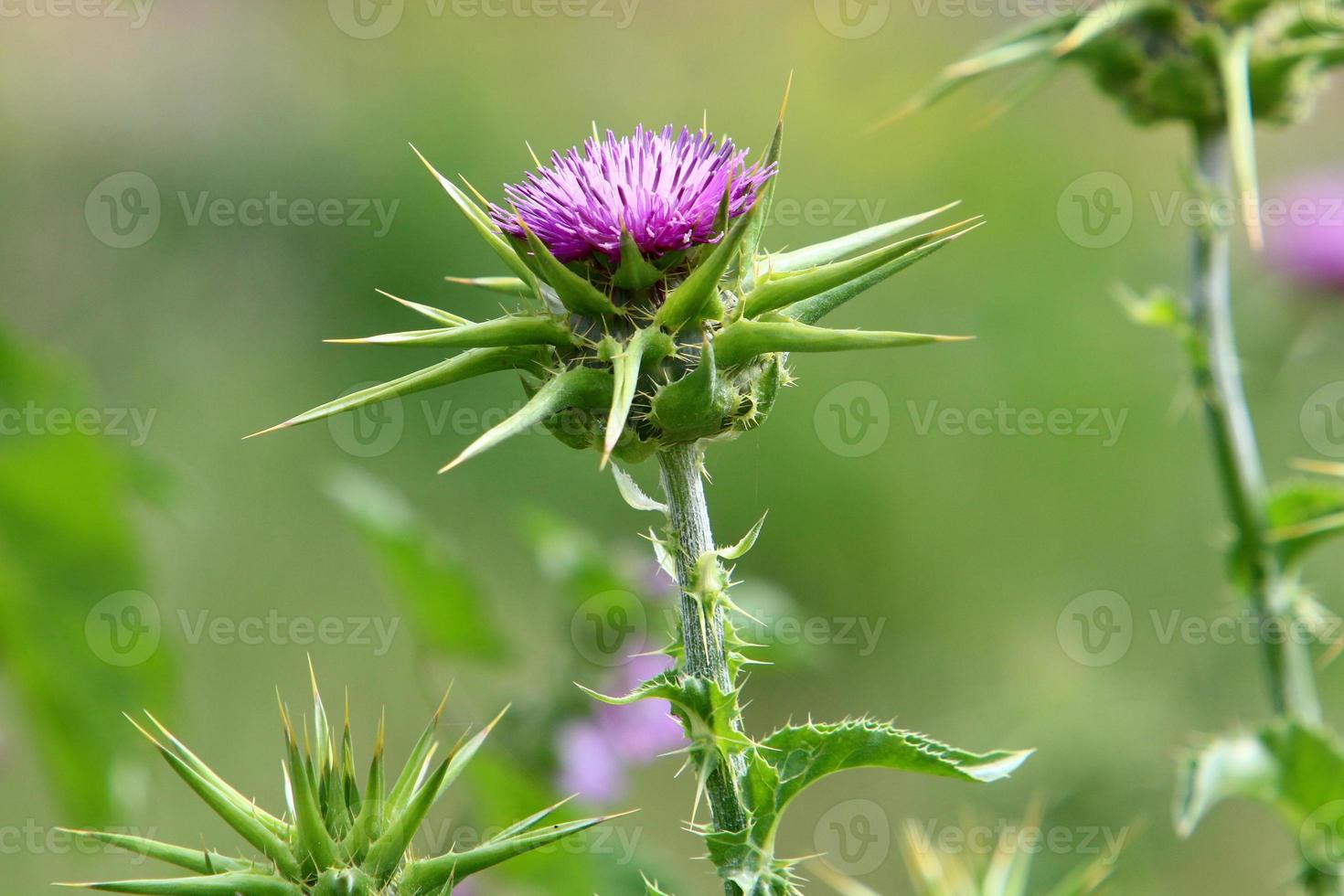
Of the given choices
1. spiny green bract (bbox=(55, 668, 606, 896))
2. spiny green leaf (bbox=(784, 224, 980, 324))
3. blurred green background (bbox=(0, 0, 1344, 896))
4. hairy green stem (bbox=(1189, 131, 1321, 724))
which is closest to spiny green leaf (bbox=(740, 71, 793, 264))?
spiny green leaf (bbox=(784, 224, 980, 324))

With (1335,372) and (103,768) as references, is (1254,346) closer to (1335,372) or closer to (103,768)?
(1335,372)

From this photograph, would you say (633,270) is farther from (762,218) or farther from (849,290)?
(849,290)

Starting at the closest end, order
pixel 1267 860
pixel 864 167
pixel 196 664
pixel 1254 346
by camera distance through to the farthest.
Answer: pixel 1254 346, pixel 1267 860, pixel 196 664, pixel 864 167

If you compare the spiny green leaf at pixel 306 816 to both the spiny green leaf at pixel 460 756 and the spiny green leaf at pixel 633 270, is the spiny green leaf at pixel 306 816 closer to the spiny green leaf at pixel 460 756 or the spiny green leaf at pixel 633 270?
the spiny green leaf at pixel 460 756

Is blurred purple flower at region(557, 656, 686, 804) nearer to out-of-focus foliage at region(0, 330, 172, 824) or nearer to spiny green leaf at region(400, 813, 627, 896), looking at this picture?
out-of-focus foliage at region(0, 330, 172, 824)

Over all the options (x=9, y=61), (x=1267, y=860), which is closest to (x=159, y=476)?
(x=1267, y=860)

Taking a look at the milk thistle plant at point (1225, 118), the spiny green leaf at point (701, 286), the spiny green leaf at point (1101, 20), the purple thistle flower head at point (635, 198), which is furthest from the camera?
the milk thistle plant at point (1225, 118)

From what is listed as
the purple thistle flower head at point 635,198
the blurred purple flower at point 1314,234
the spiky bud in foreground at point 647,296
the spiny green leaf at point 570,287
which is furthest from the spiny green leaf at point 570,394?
the blurred purple flower at point 1314,234
